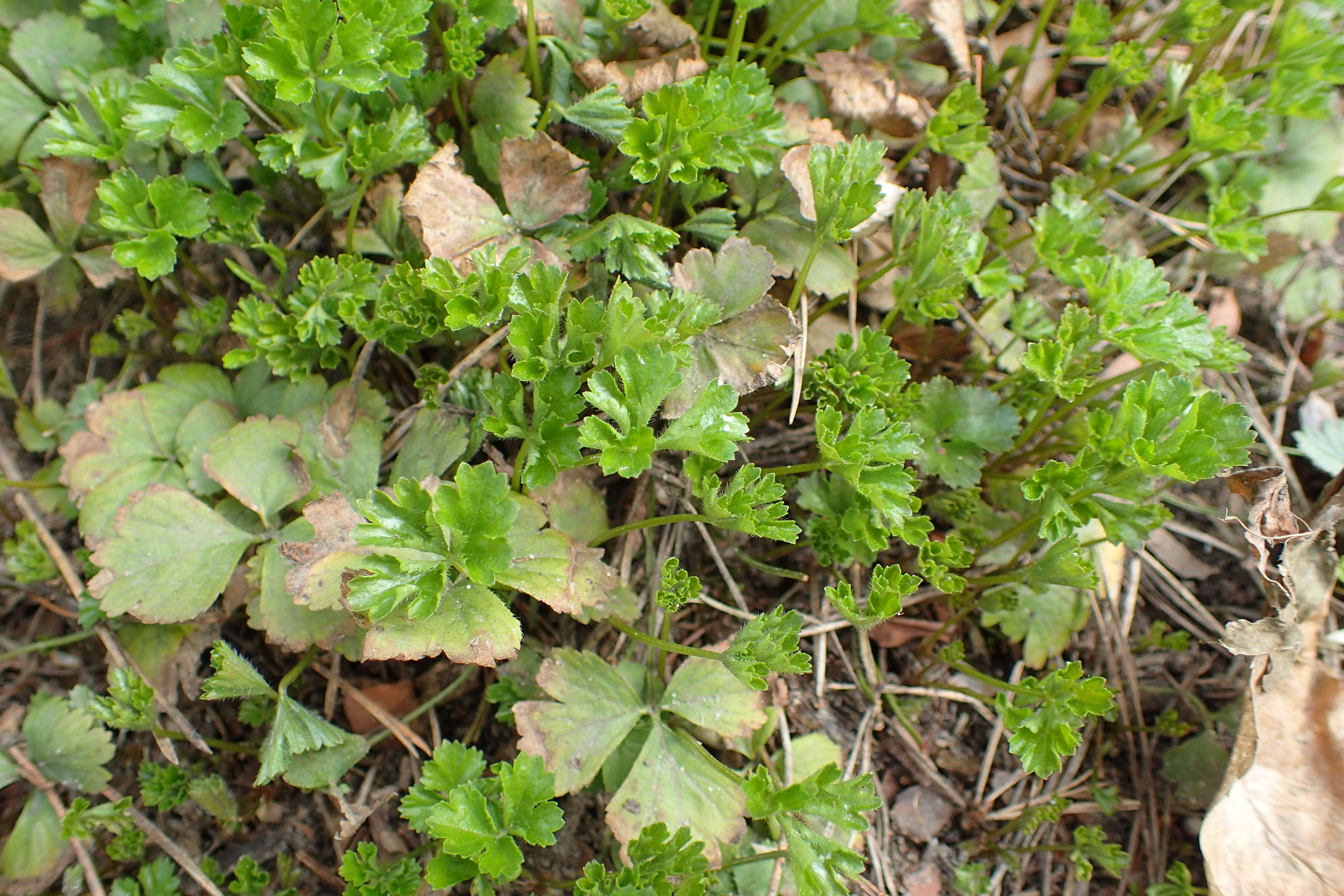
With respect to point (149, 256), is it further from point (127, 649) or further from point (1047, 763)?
point (1047, 763)

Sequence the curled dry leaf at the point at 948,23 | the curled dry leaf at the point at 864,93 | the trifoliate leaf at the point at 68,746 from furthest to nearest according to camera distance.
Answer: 1. the curled dry leaf at the point at 948,23
2. the curled dry leaf at the point at 864,93
3. the trifoliate leaf at the point at 68,746

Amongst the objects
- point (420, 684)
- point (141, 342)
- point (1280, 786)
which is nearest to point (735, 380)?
point (420, 684)

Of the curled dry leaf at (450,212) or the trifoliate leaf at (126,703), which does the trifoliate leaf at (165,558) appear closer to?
the trifoliate leaf at (126,703)

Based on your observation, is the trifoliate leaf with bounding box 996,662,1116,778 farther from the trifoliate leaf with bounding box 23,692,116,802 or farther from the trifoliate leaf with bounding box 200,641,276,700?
the trifoliate leaf with bounding box 23,692,116,802

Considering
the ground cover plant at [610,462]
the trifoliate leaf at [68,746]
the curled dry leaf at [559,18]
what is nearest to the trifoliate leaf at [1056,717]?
the ground cover plant at [610,462]

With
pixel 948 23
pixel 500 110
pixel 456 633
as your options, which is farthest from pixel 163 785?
pixel 948 23

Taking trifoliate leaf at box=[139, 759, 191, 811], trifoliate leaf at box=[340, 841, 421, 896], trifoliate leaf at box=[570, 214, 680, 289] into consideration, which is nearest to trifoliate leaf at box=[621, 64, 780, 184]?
trifoliate leaf at box=[570, 214, 680, 289]
